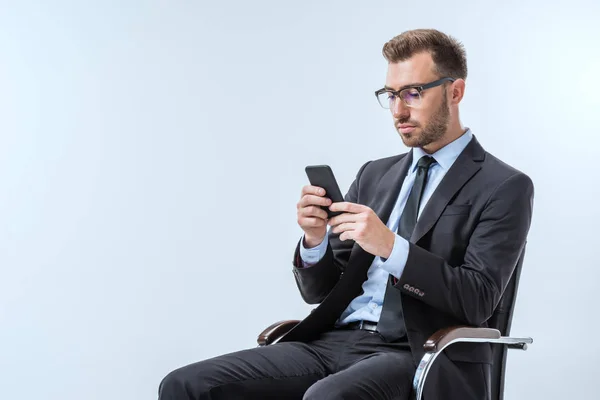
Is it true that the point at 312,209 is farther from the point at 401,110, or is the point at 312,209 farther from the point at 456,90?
the point at 456,90

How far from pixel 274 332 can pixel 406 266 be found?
0.60 m

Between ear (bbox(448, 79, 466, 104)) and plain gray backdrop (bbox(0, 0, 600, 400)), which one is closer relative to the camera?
ear (bbox(448, 79, 466, 104))

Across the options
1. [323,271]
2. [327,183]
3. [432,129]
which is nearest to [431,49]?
[432,129]

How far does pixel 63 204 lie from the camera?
496 centimetres

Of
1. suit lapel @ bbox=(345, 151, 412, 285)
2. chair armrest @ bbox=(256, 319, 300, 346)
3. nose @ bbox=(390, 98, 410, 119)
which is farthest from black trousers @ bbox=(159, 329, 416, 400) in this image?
nose @ bbox=(390, 98, 410, 119)

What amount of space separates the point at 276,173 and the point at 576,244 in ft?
5.53

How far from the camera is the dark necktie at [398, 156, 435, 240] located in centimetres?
270

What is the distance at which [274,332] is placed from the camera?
282 centimetres

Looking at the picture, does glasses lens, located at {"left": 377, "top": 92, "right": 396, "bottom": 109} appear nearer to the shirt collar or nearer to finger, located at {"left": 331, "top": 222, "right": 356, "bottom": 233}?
the shirt collar

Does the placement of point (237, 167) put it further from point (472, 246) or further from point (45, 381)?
point (472, 246)

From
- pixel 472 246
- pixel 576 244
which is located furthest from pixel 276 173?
pixel 472 246

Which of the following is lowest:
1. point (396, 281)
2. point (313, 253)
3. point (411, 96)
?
point (396, 281)

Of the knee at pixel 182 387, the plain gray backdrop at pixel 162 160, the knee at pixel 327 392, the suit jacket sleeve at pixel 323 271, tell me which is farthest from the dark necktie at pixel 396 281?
the plain gray backdrop at pixel 162 160

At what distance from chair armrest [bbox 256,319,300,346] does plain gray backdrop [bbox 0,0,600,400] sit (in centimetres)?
185
